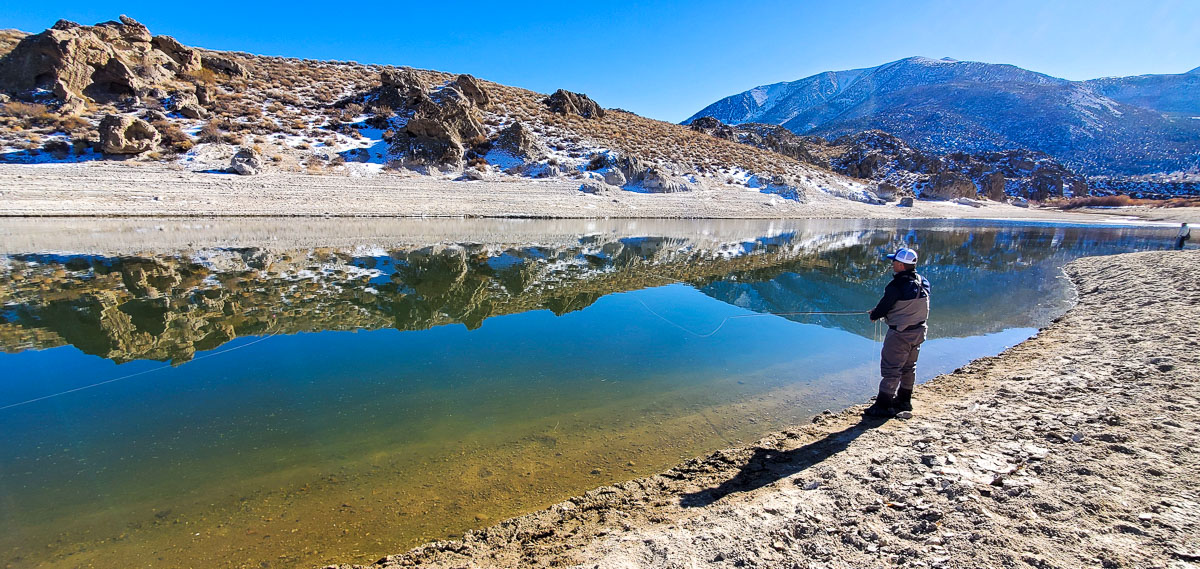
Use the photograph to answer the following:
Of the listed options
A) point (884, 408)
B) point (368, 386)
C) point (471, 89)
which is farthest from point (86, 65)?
point (884, 408)

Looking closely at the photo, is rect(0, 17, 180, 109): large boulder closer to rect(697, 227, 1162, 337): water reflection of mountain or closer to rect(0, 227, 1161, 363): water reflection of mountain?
rect(0, 227, 1161, 363): water reflection of mountain

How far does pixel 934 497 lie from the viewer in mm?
2926

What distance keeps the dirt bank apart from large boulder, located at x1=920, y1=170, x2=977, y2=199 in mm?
64467

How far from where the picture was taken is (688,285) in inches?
448

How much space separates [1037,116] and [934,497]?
137289mm

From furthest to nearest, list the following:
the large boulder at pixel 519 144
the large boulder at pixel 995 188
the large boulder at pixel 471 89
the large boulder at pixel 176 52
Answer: the large boulder at pixel 995 188
the large boulder at pixel 471 89
the large boulder at pixel 176 52
the large boulder at pixel 519 144

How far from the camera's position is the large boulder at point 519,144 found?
36688 mm

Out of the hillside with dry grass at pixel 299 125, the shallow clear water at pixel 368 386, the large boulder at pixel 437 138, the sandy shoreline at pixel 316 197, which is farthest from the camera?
the large boulder at pixel 437 138

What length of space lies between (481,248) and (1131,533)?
15797 mm

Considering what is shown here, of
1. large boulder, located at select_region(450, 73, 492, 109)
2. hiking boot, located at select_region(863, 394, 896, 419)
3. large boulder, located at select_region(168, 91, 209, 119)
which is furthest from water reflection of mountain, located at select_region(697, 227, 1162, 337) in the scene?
large boulder, located at select_region(450, 73, 492, 109)

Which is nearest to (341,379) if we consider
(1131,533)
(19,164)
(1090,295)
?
(1131,533)

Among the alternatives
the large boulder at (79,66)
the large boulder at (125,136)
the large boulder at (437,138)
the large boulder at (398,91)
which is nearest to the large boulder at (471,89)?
the large boulder at (398,91)

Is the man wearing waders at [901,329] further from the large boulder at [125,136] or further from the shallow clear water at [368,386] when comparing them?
the large boulder at [125,136]

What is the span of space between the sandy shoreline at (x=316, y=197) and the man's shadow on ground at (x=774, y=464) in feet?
86.9
